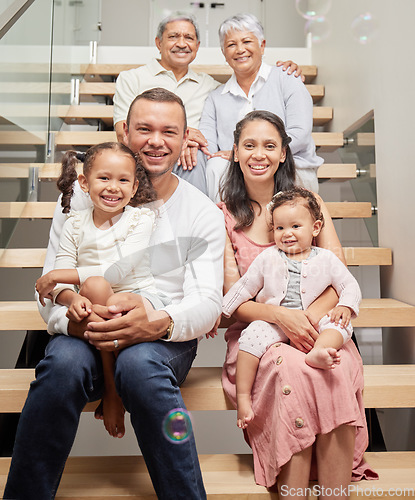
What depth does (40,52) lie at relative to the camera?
2.70m

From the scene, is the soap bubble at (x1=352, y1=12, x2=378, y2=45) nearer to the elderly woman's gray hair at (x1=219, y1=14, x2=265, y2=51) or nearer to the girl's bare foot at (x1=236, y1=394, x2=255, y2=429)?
the elderly woman's gray hair at (x1=219, y1=14, x2=265, y2=51)

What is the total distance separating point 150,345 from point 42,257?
1.10 metres

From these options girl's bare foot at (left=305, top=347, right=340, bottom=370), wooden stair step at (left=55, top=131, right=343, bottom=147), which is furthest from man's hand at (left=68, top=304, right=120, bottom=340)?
wooden stair step at (left=55, top=131, right=343, bottom=147)

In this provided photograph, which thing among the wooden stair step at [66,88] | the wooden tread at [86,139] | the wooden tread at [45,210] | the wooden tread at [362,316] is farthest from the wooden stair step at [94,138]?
the wooden tread at [362,316]

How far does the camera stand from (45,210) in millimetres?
2398

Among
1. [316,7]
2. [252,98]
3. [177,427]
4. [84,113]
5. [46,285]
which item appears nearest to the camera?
[177,427]

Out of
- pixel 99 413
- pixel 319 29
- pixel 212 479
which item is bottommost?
pixel 212 479

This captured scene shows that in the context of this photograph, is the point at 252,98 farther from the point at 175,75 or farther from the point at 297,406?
the point at 297,406

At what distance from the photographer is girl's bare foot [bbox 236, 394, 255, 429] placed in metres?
1.30

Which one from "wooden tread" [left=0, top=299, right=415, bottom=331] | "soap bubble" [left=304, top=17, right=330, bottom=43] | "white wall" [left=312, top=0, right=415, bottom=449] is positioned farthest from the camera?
"soap bubble" [left=304, top=17, right=330, bottom=43]

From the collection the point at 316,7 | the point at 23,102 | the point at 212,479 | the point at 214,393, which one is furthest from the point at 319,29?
the point at 212,479

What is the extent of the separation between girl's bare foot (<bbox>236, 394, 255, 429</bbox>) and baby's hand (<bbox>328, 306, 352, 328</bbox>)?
12.0 inches

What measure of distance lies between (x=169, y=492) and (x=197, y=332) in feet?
1.24

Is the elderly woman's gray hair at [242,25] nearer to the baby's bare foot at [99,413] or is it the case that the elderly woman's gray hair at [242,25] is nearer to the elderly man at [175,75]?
the elderly man at [175,75]
